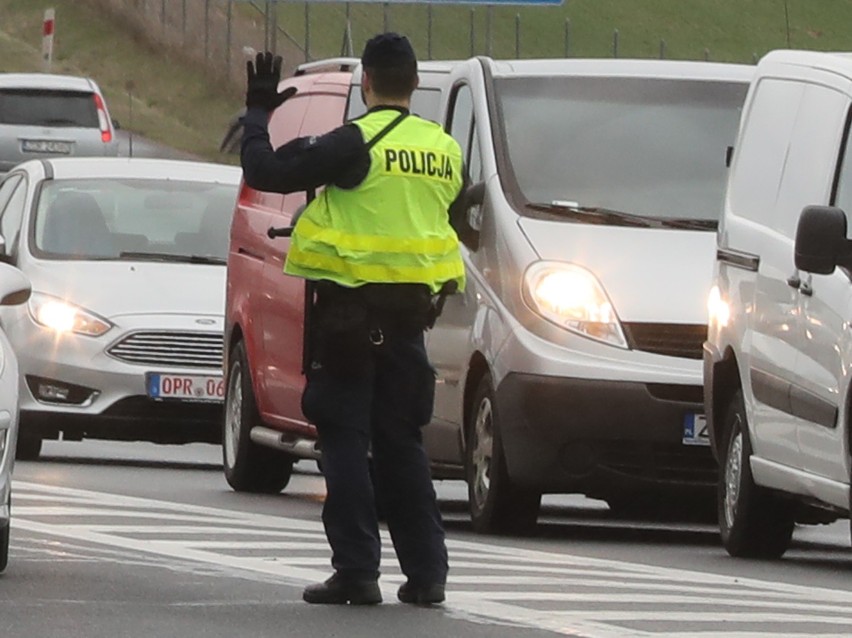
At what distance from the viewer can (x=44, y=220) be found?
17797 mm

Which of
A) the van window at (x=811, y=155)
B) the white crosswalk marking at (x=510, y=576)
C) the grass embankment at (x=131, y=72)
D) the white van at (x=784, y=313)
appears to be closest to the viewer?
the white crosswalk marking at (x=510, y=576)

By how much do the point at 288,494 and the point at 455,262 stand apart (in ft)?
20.4

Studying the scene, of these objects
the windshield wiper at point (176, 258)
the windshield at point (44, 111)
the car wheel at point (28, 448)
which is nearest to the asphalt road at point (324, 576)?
the car wheel at point (28, 448)

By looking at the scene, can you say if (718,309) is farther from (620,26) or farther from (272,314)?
(620,26)

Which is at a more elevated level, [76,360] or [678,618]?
[678,618]

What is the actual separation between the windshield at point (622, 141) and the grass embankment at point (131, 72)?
154 feet

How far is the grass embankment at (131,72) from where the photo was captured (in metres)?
64.2

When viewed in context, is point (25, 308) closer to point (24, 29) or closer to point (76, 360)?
point (76, 360)

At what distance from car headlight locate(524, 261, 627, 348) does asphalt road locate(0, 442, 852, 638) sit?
850 millimetres

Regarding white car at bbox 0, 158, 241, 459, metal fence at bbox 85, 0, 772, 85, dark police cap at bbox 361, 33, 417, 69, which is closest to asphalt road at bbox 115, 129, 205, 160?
metal fence at bbox 85, 0, 772, 85

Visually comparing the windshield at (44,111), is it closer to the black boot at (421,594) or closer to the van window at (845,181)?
the van window at (845,181)

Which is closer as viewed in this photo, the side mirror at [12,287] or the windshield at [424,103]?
the side mirror at [12,287]

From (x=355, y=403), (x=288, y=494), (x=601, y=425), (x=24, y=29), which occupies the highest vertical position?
(x=355, y=403)

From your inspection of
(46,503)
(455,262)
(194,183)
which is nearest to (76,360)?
(194,183)
